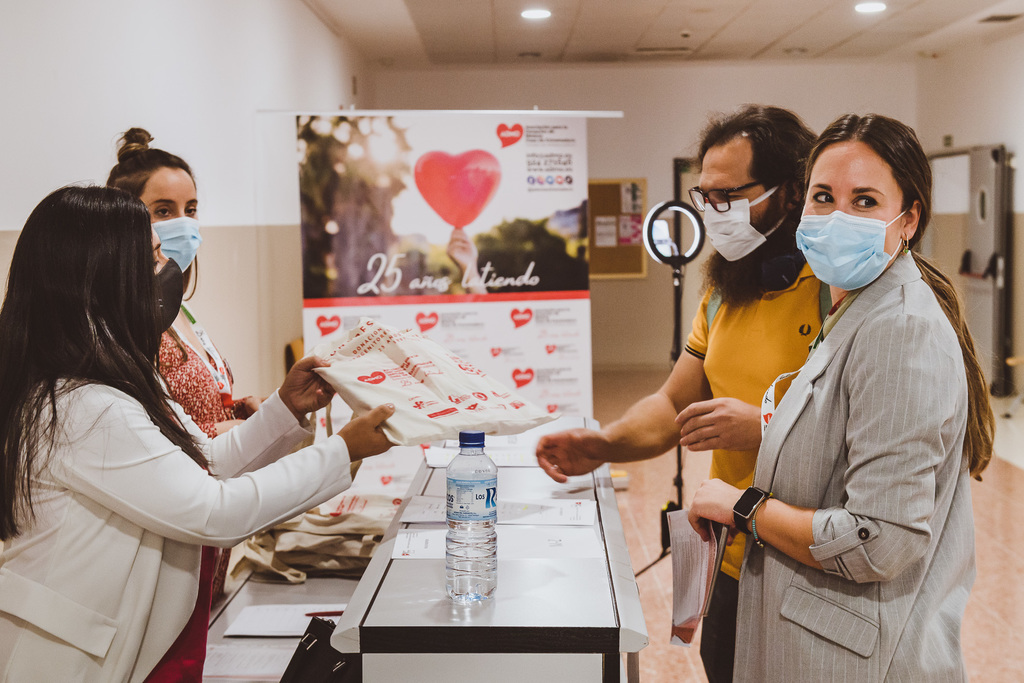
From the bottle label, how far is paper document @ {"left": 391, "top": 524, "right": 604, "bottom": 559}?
0.18 m

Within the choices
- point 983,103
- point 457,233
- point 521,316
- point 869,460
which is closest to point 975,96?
point 983,103

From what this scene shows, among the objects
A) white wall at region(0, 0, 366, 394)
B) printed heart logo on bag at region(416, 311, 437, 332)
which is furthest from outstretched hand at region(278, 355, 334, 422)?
printed heart logo on bag at region(416, 311, 437, 332)

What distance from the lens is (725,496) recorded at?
4.50 feet

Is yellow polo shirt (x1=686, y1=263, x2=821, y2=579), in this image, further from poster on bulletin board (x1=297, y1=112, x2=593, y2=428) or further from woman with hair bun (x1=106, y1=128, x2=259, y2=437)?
poster on bulletin board (x1=297, y1=112, x2=593, y2=428)

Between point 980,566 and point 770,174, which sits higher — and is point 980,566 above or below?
below

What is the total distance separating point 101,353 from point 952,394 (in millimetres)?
1184

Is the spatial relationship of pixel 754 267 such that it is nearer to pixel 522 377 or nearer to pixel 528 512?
pixel 528 512

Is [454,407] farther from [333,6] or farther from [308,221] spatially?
[333,6]

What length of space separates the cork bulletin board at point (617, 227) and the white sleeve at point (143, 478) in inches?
289

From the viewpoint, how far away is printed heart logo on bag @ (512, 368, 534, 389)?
13.1 feet

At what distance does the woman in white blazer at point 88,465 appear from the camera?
3.86 ft

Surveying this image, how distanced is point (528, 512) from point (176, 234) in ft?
3.91

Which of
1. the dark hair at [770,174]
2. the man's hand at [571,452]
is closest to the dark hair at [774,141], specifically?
the dark hair at [770,174]

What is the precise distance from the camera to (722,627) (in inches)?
65.1
